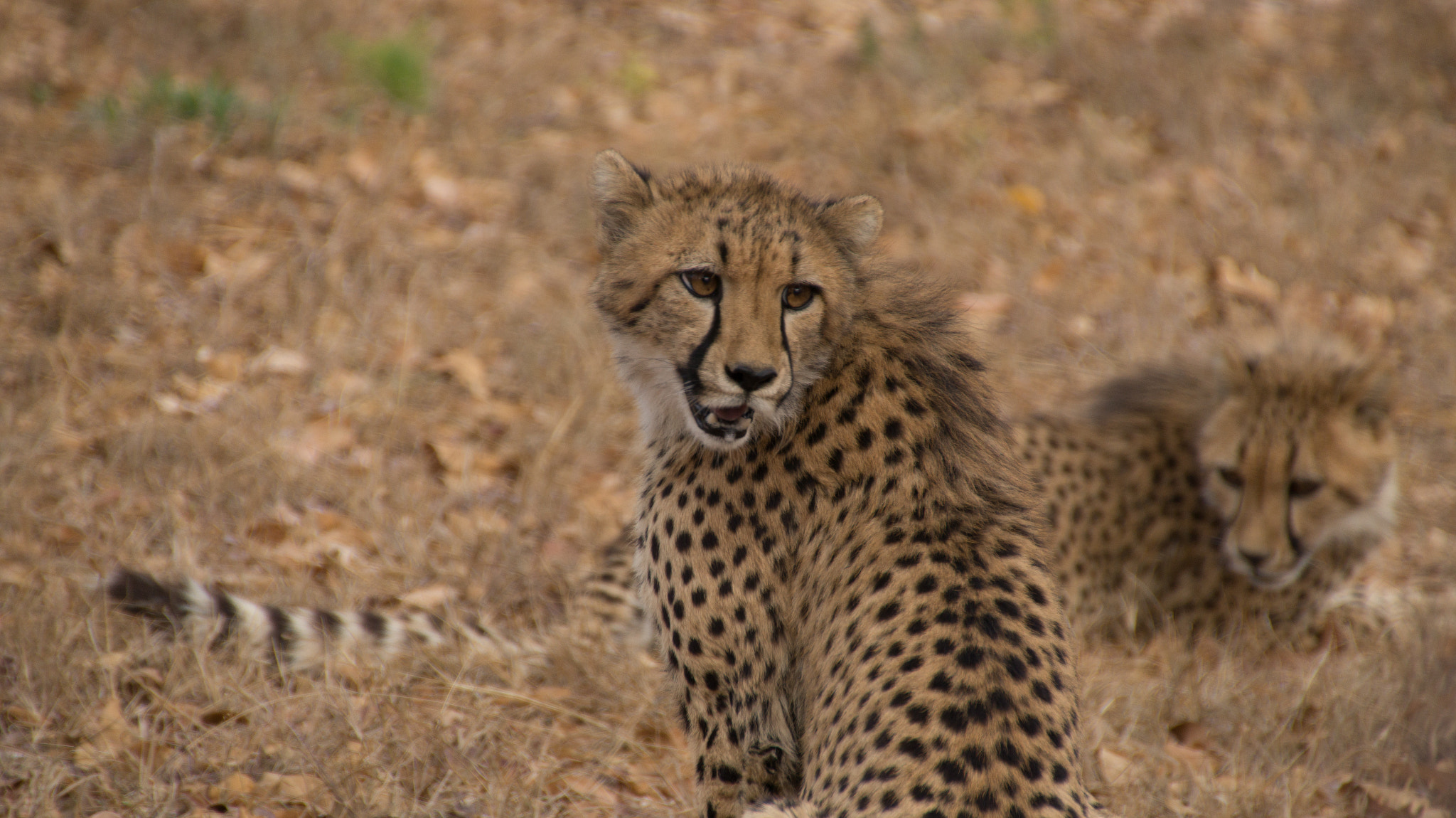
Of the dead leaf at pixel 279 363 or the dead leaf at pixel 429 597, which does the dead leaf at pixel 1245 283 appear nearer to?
the dead leaf at pixel 429 597

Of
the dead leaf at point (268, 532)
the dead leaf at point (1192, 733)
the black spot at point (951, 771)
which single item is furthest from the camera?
the dead leaf at point (268, 532)

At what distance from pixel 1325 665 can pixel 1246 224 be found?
351cm

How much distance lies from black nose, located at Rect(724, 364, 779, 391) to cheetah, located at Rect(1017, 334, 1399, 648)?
1.82 m

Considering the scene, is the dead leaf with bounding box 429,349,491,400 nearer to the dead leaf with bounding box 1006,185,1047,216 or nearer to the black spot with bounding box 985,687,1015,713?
the dead leaf with bounding box 1006,185,1047,216

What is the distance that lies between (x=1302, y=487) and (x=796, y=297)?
8.09 feet

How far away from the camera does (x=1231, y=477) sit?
15.0 feet

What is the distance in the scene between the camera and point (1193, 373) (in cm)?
481

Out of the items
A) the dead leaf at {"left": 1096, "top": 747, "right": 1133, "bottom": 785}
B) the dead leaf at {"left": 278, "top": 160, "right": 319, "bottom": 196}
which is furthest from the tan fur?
the dead leaf at {"left": 278, "top": 160, "right": 319, "bottom": 196}

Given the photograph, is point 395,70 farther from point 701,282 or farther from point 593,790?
point 593,790

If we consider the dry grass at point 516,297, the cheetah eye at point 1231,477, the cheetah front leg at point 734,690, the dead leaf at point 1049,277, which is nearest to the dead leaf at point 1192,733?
the dry grass at point 516,297

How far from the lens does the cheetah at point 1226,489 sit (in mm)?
4477

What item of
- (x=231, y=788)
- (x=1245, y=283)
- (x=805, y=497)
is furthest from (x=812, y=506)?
(x=1245, y=283)

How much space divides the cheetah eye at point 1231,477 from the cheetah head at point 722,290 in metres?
2.03

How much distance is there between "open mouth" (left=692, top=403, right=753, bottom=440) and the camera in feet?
9.55
